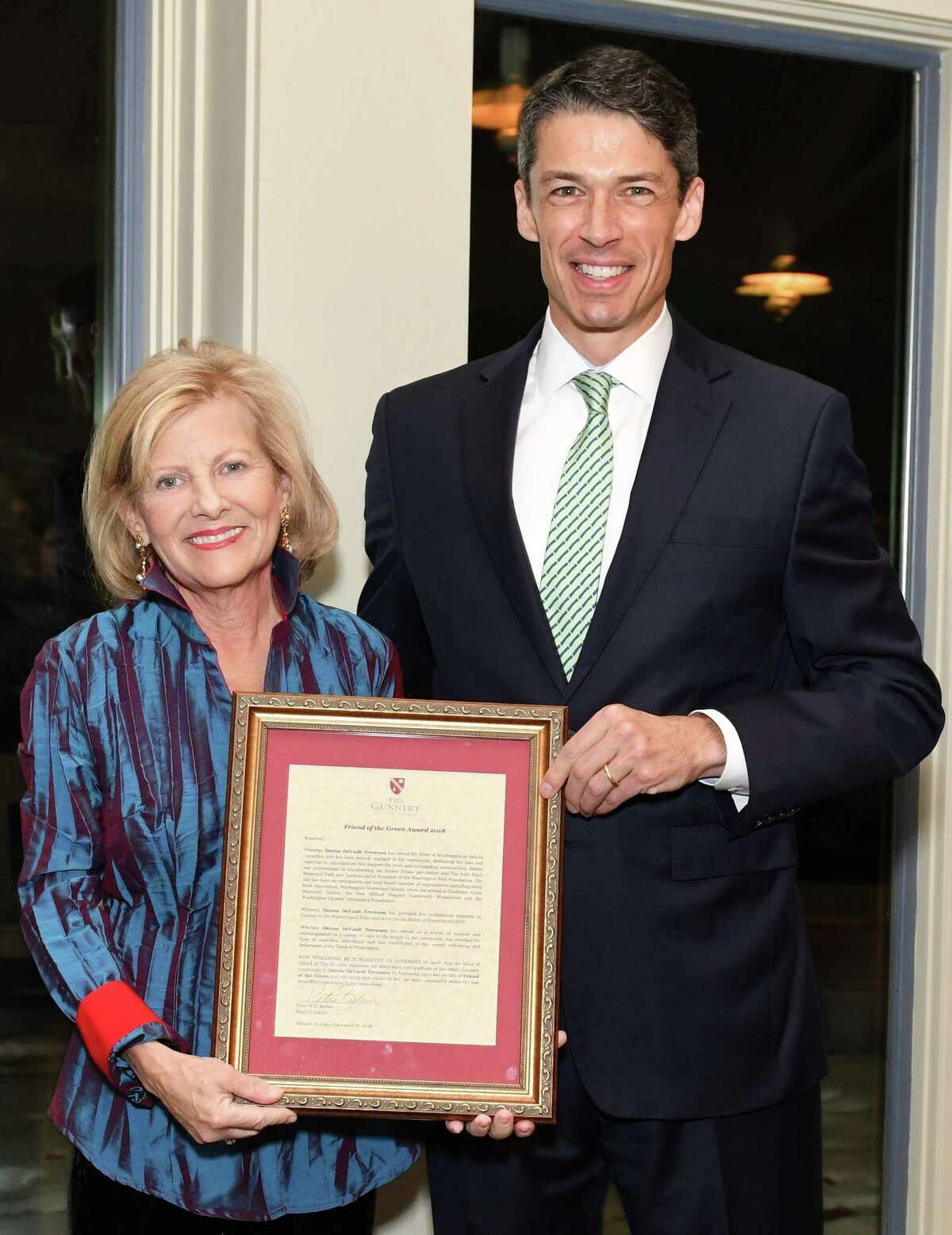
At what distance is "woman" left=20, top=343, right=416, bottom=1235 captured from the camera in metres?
1.64

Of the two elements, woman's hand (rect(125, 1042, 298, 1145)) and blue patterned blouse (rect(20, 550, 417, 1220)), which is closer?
woman's hand (rect(125, 1042, 298, 1145))

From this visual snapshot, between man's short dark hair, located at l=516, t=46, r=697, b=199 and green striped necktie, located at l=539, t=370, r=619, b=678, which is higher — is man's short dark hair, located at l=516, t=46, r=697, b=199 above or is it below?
above

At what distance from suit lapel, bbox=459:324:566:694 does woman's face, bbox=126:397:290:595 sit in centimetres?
29

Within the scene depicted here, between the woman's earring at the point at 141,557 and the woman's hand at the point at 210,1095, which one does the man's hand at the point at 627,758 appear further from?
the woman's earring at the point at 141,557

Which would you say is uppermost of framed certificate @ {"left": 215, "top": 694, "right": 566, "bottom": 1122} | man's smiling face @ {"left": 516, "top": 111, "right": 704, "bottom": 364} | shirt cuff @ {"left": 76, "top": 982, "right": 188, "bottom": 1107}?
man's smiling face @ {"left": 516, "top": 111, "right": 704, "bottom": 364}

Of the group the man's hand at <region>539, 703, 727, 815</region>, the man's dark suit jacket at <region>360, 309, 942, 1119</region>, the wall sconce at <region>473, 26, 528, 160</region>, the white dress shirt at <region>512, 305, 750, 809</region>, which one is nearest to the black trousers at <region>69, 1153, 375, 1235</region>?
the man's dark suit jacket at <region>360, 309, 942, 1119</region>

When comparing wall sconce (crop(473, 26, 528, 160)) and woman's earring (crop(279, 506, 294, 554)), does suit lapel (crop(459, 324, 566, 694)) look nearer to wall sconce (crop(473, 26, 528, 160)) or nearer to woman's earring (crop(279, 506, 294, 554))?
woman's earring (crop(279, 506, 294, 554))

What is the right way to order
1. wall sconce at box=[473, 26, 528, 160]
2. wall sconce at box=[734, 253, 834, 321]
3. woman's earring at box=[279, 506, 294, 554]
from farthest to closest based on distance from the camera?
wall sconce at box=[734, 253, 834, 321] → wall sconce at box=[473, 26, 528, 160] → woman's earring at box=[279, 506, 294, 554]

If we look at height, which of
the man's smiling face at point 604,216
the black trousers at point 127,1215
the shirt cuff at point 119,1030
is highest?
the man's smiling face at point 604,216

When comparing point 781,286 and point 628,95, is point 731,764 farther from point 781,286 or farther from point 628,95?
point 781,286

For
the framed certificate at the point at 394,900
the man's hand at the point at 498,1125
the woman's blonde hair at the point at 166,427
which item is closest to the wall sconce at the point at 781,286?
the woman's blonde hair at the point at 166,427

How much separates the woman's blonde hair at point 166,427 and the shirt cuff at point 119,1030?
520mm

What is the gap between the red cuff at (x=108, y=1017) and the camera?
1.57 m

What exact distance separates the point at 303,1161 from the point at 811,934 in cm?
158
